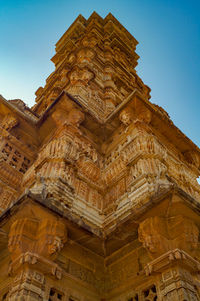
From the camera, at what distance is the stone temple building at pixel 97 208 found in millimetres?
4207

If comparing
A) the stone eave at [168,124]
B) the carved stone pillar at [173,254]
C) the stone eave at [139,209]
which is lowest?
the carved stone pillar at [173,254]

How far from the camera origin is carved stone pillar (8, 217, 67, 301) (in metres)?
3.89

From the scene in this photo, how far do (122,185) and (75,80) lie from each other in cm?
636

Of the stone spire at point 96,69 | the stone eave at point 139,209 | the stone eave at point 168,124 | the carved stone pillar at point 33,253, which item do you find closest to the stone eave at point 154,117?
the stone eave at point 168,124

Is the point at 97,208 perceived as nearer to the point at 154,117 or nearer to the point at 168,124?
the point at 154,117

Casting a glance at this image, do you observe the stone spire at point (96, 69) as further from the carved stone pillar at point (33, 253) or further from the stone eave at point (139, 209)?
the carved stone pillar at point (33, 253)

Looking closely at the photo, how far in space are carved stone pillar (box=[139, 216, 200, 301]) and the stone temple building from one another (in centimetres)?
2

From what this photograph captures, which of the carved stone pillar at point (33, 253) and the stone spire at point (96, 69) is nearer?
the carved stone pillar at point (33, 253)

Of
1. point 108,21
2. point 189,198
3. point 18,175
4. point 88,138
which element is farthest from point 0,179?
point 108,21

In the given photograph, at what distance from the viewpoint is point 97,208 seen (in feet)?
20.4

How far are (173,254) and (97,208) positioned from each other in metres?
2.41

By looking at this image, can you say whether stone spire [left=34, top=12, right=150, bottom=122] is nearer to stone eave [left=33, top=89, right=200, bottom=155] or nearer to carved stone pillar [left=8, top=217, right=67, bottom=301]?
stone eave [left=33, top=89, right=200, bottom=155]

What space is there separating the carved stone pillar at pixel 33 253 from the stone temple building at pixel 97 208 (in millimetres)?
16

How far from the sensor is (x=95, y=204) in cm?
629
